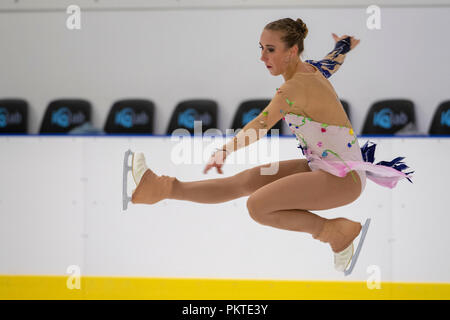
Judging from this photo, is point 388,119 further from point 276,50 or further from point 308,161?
point 276,50

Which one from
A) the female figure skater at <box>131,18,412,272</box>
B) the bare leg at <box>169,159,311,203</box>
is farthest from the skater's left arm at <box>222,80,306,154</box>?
the bare leg at <box>169,159,311,203</box>

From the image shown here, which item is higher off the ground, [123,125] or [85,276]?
[123,125]

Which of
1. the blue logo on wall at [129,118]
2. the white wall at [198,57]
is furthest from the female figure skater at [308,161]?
the blue logo on wall at [129,118]

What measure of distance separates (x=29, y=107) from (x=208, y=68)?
198 centimetres

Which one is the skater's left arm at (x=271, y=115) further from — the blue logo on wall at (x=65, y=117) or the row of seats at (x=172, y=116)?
the blue logo on wall at (x=65, y=117)

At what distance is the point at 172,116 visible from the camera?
5629 mm

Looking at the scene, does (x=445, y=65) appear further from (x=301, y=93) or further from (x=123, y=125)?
(x=301, y=93)

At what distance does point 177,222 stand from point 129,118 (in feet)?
7.55

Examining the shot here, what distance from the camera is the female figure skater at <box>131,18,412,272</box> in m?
2.15

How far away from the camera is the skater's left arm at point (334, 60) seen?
240cm

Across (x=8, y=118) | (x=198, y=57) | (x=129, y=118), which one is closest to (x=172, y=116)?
(x=129, y=118)

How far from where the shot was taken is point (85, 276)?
11.9 ft
